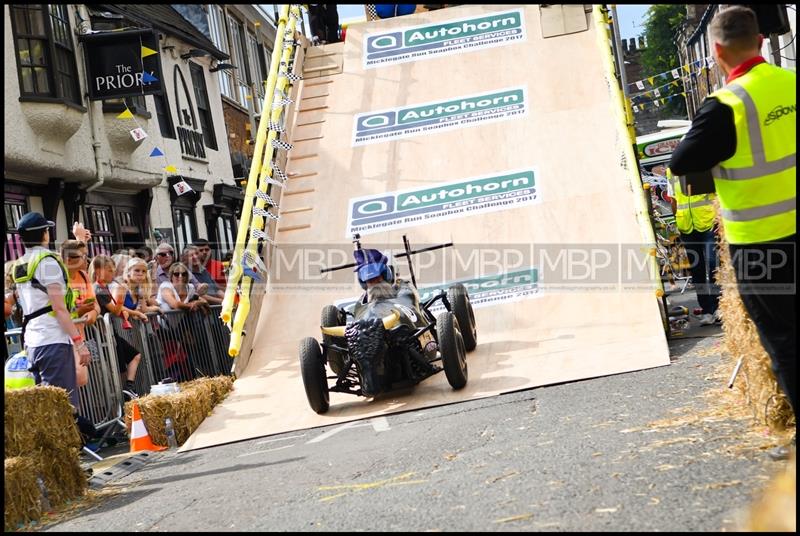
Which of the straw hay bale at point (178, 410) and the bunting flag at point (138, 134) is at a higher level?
the bunting flag at point (138, 134)

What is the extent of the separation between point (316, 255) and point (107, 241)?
7.85 m

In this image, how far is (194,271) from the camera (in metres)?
13.2

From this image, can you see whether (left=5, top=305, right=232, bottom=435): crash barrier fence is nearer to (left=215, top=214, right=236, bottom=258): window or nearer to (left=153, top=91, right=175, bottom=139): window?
(left=153, top=91, right=175, bottom=139): window

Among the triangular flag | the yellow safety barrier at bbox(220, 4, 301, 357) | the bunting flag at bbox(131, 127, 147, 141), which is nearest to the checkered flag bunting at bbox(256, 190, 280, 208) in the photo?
the yellow safety barrier at bbox(220, 4, 301, 357)

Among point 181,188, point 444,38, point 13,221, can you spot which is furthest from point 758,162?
point 181,188

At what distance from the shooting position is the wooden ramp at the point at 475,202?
9.60m

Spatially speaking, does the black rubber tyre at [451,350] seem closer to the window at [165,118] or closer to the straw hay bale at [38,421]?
the straw hay bale at [38,421]

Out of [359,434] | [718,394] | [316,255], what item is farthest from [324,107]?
[718,394]

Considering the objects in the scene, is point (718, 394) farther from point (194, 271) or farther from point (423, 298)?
point (194, 271)

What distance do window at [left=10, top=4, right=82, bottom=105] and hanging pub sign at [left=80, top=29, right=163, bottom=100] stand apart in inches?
13.9

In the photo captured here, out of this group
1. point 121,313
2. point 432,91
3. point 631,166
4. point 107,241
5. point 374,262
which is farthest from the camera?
point 107,241

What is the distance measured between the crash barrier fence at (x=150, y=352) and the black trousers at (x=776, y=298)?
255 inches

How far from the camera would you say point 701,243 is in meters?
11.8

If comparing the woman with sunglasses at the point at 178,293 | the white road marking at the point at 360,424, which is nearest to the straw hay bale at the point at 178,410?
the white road marking at the point at 360,424
